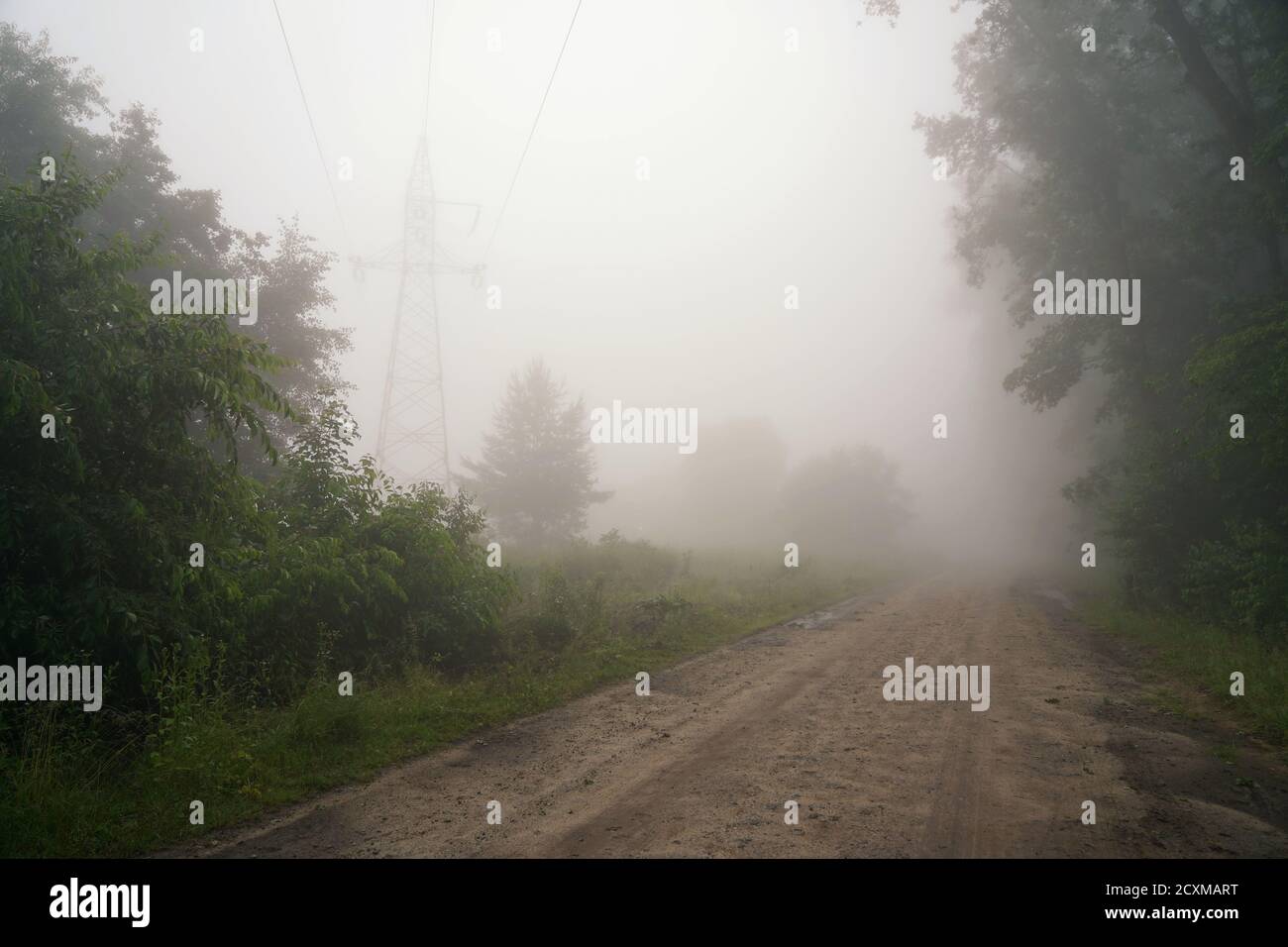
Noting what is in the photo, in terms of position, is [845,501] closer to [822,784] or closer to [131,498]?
[822,784]

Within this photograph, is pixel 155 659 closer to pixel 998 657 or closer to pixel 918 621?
pixel 998 657

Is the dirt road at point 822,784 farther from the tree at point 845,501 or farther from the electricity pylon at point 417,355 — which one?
the tree at point 845,501

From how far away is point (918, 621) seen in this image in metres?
15.1

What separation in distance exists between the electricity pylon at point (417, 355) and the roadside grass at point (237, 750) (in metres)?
18.8

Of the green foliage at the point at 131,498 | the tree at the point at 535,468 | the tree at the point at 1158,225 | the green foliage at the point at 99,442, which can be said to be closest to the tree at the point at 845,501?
the tree at the point at 535,468

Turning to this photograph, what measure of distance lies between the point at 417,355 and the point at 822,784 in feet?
93.0

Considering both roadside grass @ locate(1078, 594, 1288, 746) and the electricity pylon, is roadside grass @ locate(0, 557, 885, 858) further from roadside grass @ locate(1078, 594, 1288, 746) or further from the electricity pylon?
the electricity pylon

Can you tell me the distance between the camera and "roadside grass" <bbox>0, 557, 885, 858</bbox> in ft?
15.7

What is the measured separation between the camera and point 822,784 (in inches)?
Result: 217

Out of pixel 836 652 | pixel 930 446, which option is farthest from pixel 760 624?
pixel 930 446

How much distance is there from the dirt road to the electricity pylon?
20.7m

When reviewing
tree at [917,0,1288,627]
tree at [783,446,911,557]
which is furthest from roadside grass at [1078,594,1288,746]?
tree at [783,446,911,557]

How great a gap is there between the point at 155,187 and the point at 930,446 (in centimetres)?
13346
